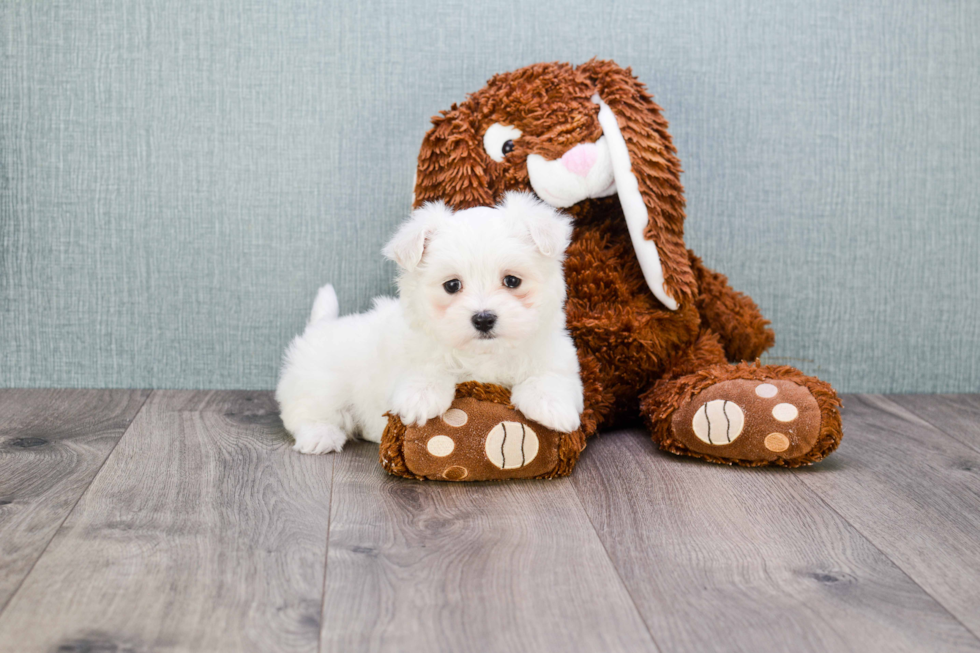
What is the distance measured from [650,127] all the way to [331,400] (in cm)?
85

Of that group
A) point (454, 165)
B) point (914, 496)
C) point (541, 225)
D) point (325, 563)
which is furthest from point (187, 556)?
point (914, 496)

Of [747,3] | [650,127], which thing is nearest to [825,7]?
[747,3]

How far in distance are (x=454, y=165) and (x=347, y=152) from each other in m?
0.46

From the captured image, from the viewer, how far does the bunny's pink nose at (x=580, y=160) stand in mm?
1702

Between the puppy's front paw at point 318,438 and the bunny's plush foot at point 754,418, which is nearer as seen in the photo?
the bunny's plush foot at point 754,418

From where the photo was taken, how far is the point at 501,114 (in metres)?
1.78

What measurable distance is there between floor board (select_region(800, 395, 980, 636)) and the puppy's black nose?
0.64 metres

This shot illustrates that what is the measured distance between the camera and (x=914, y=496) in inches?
58.7

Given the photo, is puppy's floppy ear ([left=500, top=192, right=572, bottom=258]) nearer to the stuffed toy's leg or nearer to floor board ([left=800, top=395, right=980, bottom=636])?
the stuffed toy's leg

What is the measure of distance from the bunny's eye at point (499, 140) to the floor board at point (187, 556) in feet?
2.27

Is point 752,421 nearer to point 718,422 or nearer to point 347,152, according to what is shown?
point 718,422

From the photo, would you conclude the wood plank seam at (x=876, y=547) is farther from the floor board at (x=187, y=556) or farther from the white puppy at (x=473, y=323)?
the floor board at (x=187, y=556)

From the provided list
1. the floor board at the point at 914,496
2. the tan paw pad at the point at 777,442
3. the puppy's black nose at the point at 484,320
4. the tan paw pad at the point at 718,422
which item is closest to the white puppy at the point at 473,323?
the puppy's black nose at the point at 484,320

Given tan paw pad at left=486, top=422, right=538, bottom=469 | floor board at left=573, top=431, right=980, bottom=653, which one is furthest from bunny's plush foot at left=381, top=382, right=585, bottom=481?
floor board at left=573, top=431, right=980, bottom=653
